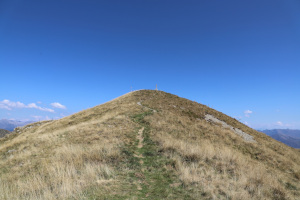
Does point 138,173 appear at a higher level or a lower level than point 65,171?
lower

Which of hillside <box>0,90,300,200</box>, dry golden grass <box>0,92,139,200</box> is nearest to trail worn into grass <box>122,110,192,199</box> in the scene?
hillside <box>0,90,300,200</box>

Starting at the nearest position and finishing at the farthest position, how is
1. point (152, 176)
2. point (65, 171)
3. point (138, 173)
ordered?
point (65, 171) < point (152, 176) < point (138, 173)

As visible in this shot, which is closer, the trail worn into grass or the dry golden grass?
the dry golden grass

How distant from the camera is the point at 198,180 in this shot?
7910mm

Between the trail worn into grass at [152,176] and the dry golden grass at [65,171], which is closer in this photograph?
the dry golden grass at [65,171]

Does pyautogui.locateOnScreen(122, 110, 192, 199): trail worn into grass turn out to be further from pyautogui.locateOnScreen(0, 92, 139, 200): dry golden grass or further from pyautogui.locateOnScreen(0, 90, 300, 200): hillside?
pyautogui.locateOnScreen(0, 92, 139, 200): dry golden grass

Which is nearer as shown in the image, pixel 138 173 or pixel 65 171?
pixel 65 171

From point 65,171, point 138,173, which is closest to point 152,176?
point 138,173

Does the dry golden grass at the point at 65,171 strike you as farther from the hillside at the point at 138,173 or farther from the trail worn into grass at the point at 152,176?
the trail worn into grass at the point at 152,176

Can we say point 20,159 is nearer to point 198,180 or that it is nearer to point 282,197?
point 198,180

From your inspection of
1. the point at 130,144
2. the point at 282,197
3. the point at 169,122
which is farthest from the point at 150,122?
the point at 282,197

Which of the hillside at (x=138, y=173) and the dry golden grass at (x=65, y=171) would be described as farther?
the hillside at (x=138, y=173)

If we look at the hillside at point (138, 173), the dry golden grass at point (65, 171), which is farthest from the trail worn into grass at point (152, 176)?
the dry golden grass at point (65, 171)

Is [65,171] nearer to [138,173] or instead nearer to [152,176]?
[138,173]
